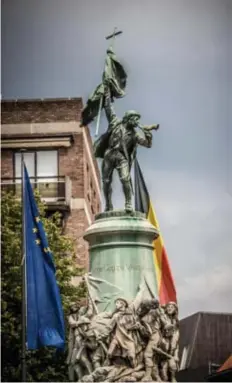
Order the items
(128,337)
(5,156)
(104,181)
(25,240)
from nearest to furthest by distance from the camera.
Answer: (128,337), (104,181), (25,240), (5,156)

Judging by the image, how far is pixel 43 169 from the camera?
4541cm

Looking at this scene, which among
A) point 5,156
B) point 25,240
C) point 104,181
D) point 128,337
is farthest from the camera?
point 5,156

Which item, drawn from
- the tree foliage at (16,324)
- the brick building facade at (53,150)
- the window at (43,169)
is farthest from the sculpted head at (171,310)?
the window at (43,169)

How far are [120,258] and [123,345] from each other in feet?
6.25

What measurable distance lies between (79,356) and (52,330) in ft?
7.53

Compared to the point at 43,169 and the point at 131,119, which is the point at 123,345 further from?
the point at 43,169

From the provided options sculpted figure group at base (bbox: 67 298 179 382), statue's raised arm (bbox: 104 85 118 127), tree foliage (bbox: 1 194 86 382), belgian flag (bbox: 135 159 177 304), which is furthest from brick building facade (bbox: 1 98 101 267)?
sculpted figure group at base (bbox: 67 298 179 382)

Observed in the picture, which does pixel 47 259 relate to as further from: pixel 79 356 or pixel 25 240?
pixel 79 356

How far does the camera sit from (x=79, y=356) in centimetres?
2106

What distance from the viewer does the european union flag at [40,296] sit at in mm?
23266

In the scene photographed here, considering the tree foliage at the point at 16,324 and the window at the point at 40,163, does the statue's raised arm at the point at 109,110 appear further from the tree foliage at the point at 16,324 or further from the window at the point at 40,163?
the window at the point at 40,163

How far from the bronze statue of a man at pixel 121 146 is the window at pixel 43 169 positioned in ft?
70.7

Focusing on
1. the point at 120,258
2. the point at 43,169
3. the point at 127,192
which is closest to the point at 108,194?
the point at 127,192

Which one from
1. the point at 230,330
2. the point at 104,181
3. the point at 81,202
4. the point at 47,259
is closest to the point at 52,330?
the point at 47,259
